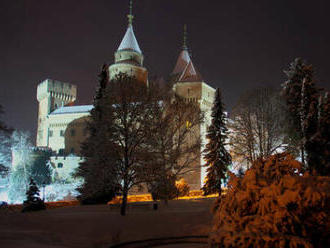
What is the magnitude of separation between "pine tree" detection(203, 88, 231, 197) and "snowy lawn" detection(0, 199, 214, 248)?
33.5 ft

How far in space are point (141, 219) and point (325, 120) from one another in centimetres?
1283

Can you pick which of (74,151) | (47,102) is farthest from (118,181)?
(47,102)

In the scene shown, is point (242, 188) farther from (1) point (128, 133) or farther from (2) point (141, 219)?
(1) point (128, 133)

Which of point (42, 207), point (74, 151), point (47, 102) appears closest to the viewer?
point (42, 207)

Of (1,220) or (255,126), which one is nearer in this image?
(1,220)

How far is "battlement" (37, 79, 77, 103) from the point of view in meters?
66.4

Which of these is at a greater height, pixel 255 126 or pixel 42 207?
pixel 255 126

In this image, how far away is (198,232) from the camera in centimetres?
1193

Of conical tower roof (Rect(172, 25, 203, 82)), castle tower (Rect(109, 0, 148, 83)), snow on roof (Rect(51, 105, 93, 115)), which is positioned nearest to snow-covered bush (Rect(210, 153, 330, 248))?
conical tower roof (Rect(172, 25, 203, 82))

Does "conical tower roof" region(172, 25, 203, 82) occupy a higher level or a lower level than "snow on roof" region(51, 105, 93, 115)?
higher

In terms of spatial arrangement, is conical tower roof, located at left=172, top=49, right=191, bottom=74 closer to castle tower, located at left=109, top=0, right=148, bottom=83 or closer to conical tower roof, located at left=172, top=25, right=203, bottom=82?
conical tower roof, located at left=172, top=25, right=203, bottom=82

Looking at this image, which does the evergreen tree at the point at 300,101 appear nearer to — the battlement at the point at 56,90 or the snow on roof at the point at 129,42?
the snow on roof at the point at 129,42

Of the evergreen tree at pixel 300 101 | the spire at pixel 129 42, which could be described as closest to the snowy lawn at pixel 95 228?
the evergreen tree at pixel 300 101

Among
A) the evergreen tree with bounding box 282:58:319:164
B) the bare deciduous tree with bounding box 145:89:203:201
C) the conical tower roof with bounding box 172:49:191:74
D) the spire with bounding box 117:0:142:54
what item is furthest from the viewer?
the spire with bounding box 117:0:142:54
